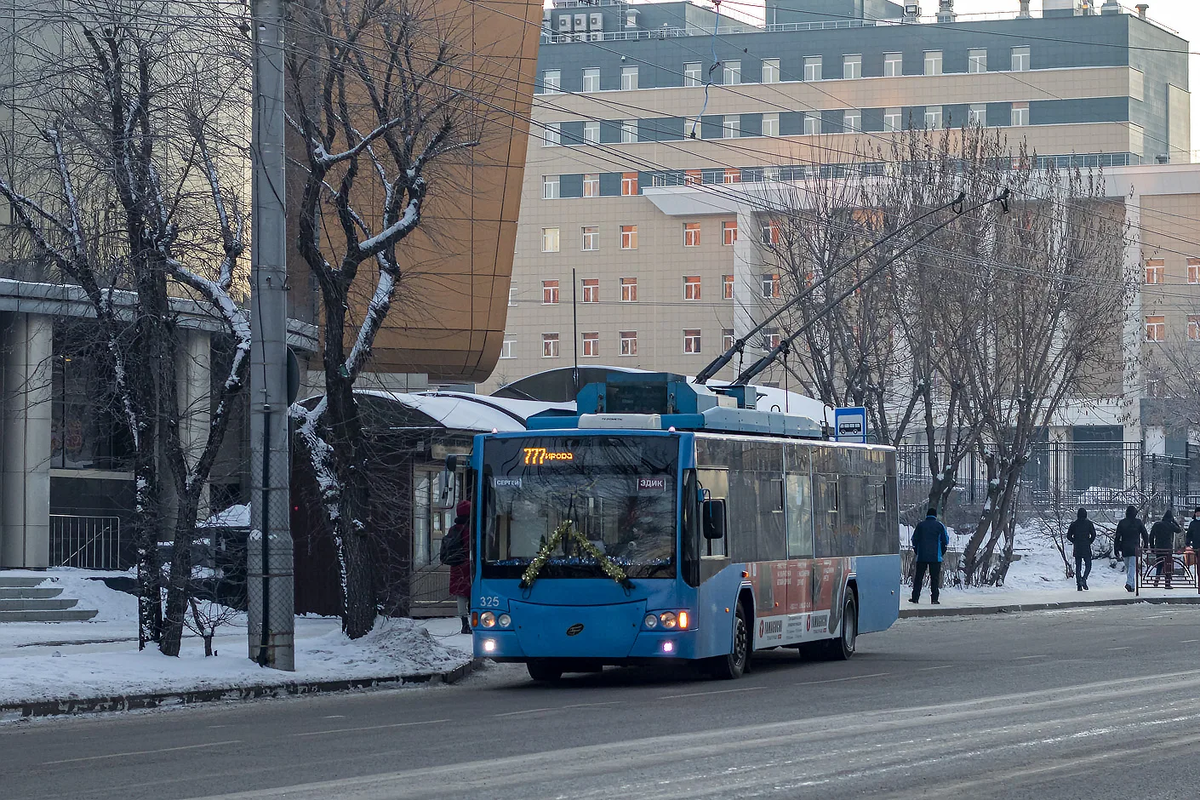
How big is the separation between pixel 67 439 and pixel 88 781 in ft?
72.1

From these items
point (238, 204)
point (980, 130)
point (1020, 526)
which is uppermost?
point (980, 130)

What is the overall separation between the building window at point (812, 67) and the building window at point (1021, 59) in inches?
404

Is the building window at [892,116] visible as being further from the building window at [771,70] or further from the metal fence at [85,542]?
the metal fence at [85,542]

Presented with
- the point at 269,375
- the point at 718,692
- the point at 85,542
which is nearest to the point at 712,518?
the point at 718,692

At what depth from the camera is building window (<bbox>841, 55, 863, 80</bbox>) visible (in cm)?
9794

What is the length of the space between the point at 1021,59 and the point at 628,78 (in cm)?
2136

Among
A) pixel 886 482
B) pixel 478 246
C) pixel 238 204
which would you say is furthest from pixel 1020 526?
pixel 238 204

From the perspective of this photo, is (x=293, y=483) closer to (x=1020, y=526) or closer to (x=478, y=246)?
(x=478, y=246)

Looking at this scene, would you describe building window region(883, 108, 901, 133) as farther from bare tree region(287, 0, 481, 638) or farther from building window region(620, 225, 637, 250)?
bare tree region(287, 0, 481, 638)

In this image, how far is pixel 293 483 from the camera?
28.1m

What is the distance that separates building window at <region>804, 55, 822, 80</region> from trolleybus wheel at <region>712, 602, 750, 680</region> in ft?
268

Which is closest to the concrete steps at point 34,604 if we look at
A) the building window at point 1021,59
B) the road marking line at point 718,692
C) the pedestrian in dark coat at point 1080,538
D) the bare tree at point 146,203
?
the bare tree at point 146,203

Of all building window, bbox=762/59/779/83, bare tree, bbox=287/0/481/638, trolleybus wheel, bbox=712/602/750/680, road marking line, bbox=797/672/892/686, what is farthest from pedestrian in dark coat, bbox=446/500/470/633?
building window, bbox=762/59/779/83

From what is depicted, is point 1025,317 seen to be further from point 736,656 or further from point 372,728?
point 372,728
